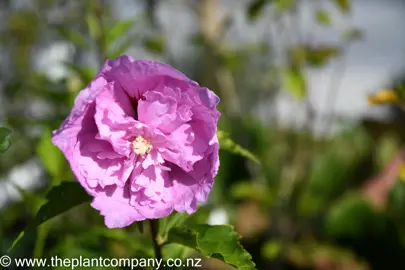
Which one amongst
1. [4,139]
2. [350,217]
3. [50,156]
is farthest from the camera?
[350,217]

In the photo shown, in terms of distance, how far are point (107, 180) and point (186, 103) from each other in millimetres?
149

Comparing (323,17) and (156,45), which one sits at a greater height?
(323,17)

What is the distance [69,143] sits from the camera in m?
0.70

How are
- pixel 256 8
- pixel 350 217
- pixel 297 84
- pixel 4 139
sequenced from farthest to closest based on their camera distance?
pixel 350 217
pixel 297 84
pixel 256 8
pixel 4 139

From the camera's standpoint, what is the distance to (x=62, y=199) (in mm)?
747

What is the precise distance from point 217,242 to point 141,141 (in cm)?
17

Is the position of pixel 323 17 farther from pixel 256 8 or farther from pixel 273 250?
pixel 273 250

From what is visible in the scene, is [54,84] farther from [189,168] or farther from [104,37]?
[189,168]

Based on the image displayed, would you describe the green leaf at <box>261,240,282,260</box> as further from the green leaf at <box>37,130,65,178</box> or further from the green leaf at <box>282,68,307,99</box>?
the green leaf at <box>37,130,65,178</box>

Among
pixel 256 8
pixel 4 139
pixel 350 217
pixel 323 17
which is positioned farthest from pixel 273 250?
pixel 4 139

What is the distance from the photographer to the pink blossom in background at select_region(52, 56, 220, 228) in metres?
0.70

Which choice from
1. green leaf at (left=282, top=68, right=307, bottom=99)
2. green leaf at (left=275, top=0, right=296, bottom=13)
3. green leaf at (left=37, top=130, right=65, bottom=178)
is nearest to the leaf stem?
green leaf at (left=37, top=130, right=65, bottom=178)

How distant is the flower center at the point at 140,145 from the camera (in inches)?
28.3

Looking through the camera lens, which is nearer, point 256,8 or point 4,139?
point 4,139
